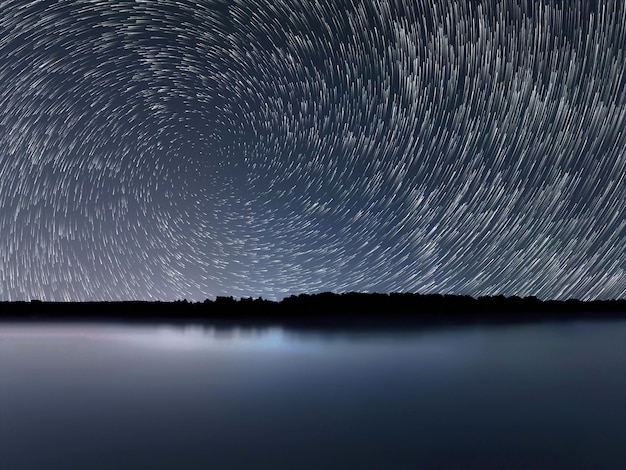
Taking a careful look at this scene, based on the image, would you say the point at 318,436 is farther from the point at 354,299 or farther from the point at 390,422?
the point at 354,299

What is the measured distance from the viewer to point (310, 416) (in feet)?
40.0

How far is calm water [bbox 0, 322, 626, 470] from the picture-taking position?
27.6 feet

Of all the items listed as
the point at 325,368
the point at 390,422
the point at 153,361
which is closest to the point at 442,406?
the point at 390,422

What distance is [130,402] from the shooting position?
Result: 13727mm

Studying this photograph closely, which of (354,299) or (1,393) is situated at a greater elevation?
(354,299)

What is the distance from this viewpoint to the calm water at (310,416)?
8422 millimetres

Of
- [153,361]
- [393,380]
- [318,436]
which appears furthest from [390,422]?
[153,361]

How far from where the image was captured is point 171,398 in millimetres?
14648

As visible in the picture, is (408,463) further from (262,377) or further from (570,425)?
(262,377)

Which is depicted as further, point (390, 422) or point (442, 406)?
point (442, 406)

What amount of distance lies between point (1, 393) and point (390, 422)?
1041 centimetres

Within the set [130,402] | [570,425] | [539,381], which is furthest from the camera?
[539,381]

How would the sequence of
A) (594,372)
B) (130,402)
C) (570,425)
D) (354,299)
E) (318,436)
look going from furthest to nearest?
1. (354,299)
2. (594,372)
3. (130,402)
4. (570,425)
5. (318,436)

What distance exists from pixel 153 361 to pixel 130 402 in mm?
12221
